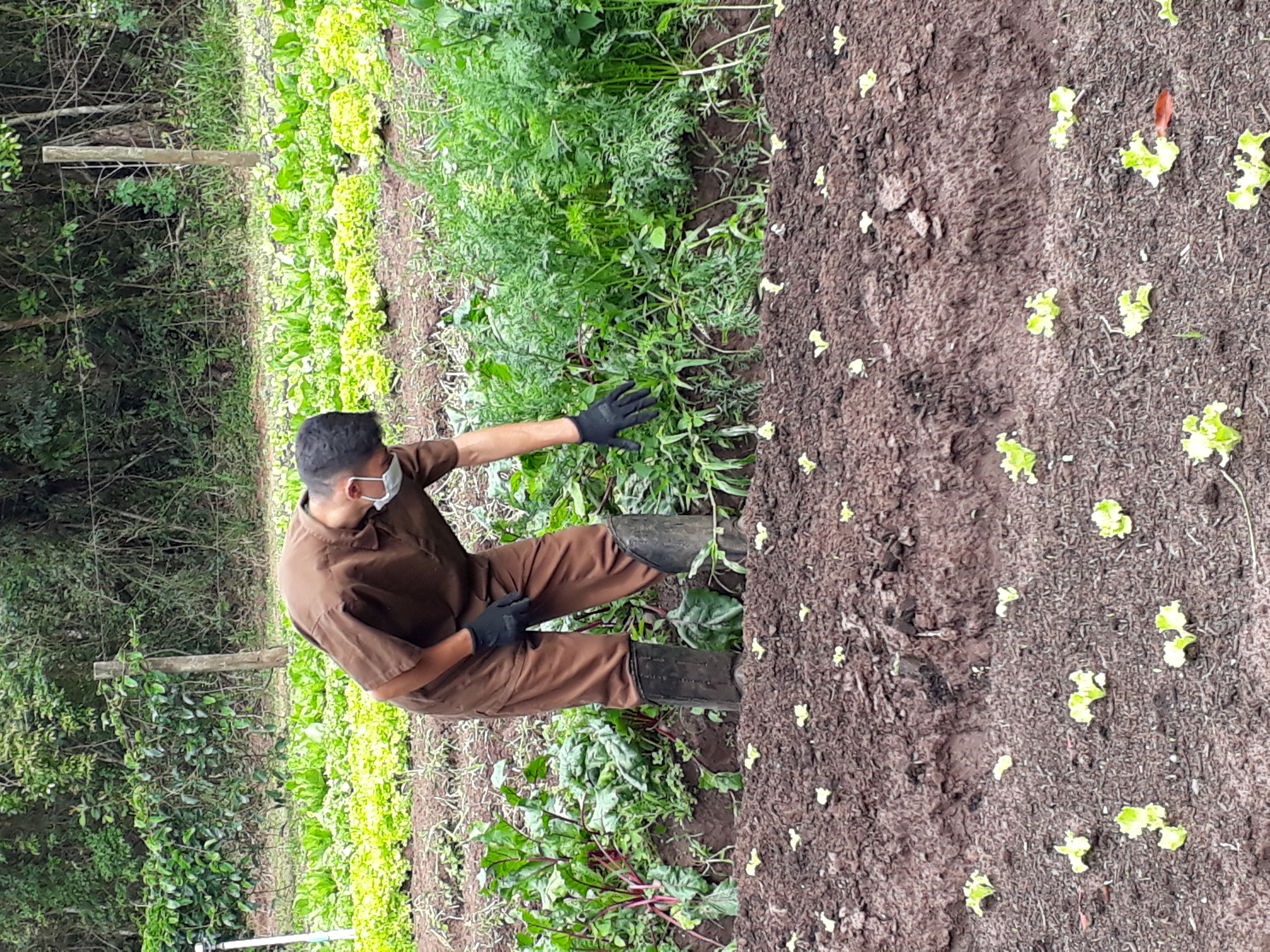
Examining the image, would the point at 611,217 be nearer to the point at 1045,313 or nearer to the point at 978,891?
the point at 1045,313

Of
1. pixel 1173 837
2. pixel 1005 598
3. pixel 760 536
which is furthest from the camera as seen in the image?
pixel 760 536

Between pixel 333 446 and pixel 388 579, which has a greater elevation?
pixel 333 446

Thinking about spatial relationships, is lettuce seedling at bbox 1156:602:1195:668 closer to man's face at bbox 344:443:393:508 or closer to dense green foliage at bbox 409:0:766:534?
dense green foliage at bbox 409:0:766:534

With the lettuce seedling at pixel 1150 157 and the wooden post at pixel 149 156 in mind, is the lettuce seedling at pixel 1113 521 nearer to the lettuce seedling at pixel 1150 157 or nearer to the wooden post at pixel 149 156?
the lettuce seedling at pixel 1150 157

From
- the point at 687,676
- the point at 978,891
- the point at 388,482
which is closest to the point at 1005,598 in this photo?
the point at 978,891

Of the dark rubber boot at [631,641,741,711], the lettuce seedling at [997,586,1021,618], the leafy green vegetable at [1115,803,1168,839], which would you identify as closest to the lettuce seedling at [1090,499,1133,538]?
the lettuce seedling at [997,586,1021,618]

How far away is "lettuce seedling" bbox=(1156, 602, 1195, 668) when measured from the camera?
1.56 metres

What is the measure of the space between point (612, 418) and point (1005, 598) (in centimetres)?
144

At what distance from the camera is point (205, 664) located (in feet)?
23.9

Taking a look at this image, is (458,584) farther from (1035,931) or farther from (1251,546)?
(1251,546)

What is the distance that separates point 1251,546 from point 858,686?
0.99 metres

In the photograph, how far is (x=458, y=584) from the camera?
125 inches

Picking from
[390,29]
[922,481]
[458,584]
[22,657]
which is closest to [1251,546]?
[922,481]

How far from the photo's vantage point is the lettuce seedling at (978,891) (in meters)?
1.95
